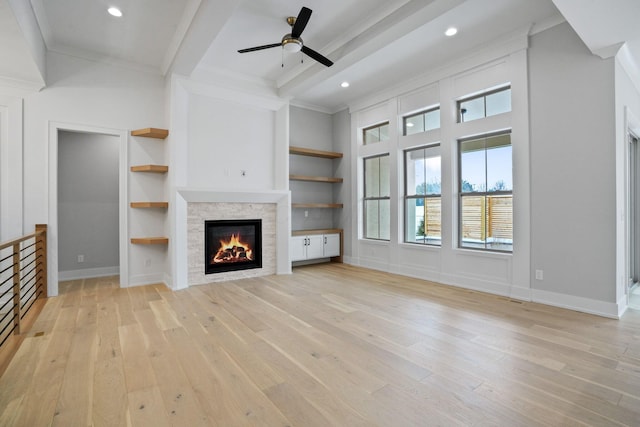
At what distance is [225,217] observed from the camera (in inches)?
209

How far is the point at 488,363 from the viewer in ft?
7.98

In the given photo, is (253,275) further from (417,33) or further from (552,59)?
(552,59)

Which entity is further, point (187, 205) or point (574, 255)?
point (187, 205)

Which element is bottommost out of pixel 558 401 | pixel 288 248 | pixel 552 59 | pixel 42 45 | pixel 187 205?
pixel 558 401

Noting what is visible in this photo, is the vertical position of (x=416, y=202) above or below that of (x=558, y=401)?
above

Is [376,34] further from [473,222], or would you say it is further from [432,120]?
[473,222]

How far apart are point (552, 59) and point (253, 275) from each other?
511 centimetres

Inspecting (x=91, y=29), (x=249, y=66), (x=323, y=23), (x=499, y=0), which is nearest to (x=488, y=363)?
(x=499, y=0)

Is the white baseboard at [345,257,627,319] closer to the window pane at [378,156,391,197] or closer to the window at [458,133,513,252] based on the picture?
the window at [458,133,513,252]

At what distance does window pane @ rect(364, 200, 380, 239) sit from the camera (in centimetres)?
647

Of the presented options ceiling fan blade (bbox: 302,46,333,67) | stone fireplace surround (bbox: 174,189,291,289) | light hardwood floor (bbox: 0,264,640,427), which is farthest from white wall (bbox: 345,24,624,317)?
stone fireplace surround (bbox: 174,189,291,289)

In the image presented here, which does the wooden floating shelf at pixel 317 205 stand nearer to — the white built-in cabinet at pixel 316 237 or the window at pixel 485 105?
the white built-in cabinet at pixel 316 237

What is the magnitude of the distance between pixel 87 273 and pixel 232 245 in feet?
8.39

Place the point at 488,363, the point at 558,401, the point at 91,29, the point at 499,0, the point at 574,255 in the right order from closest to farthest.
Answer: the point at 558,401, the point at 488,363, the point at 499,0, the point at 574,255, the point at 91,29
